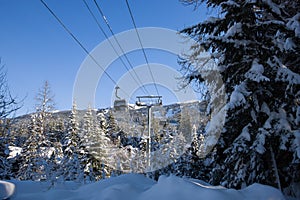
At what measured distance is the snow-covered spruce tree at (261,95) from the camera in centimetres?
462

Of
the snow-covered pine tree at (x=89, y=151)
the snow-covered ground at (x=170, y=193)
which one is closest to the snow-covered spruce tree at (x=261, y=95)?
the snow-covered ground at (x=170, y=193)

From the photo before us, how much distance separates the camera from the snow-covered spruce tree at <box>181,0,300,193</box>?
15.2 feet

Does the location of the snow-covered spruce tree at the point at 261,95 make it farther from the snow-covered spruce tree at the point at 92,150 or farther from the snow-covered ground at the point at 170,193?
the snow-covered spruce tree at the point at 92,150

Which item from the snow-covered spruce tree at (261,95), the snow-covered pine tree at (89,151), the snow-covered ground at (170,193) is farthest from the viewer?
the snow-covered pine tree at (89,151)

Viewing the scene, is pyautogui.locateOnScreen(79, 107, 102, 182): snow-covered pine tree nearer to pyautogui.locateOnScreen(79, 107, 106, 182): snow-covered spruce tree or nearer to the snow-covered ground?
pyautogui.locateOnScreen(79, 107, 106, 182): snow-covered spruce tree

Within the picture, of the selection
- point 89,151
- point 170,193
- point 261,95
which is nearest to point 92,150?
point 89,151

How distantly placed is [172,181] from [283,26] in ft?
13.8

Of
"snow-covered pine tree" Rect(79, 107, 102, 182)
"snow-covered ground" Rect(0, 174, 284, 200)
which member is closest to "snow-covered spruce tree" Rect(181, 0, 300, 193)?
"snow-covered ground" Rect(0, 174, 284, 200)

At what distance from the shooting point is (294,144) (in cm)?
434

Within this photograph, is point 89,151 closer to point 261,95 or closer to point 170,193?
point 261,95

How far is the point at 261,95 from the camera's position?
491cm

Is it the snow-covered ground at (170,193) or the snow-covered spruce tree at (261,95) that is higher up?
the snow-covered spruce tree at (261,95)

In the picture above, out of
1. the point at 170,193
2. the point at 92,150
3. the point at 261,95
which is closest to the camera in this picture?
the point at 170,193

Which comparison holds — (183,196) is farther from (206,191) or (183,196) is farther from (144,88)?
(144,88)
